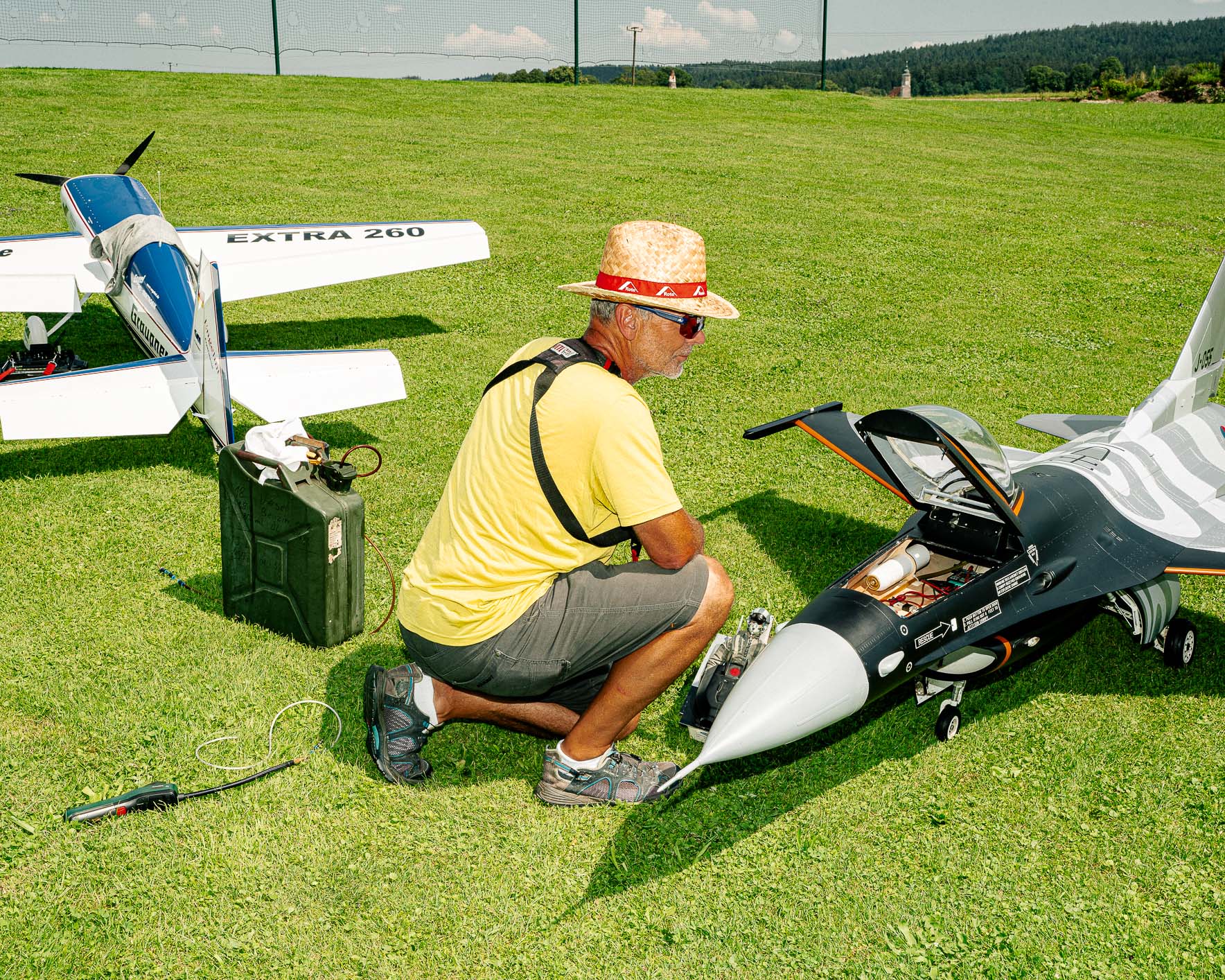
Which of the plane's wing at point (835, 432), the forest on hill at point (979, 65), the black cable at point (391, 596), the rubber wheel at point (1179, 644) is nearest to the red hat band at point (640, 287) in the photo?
the black cable at point (391, 596)

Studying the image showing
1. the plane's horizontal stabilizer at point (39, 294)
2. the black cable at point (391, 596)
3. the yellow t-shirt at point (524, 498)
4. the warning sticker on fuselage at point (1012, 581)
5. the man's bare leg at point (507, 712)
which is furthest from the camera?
the plane's horizontal stabilizer at point (39, 294)

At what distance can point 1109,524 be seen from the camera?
571 cm

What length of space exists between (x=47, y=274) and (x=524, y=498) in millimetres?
10086

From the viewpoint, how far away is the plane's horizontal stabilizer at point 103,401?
287 inches

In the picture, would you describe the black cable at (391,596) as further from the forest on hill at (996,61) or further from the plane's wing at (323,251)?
the forest on hill at (996,61)

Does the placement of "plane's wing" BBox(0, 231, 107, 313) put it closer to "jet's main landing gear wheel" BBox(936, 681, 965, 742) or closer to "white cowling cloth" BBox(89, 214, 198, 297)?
"white cowling cloth" BBox(89, 214, 198, 297)

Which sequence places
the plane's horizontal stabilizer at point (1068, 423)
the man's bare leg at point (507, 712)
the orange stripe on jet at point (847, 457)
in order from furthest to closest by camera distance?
the plane's horizontal stabilizer at point (1068, 423), the orange stripe on jet at point (847, 457), the man's bare leg at point (507, 712)

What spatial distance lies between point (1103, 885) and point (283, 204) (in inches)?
643

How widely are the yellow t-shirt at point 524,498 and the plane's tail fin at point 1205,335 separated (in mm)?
5236

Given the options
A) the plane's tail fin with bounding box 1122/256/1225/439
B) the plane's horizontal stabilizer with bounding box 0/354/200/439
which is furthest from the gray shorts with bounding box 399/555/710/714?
the plane's horizontal stabilizer with bounding box 0/354/200/439

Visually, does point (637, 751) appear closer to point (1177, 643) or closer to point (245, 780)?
point (245, 780)

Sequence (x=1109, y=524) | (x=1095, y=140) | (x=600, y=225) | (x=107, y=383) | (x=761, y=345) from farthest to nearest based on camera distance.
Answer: (x=1095, y=140) < (x=600, y=225) < (x=761, y=345) < (x=107, y=383) < (x=1109, y=524)

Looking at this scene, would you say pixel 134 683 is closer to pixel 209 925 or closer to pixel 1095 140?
pixel 209 925

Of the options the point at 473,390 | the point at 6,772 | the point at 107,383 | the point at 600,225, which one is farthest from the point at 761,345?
the point at 6,772
